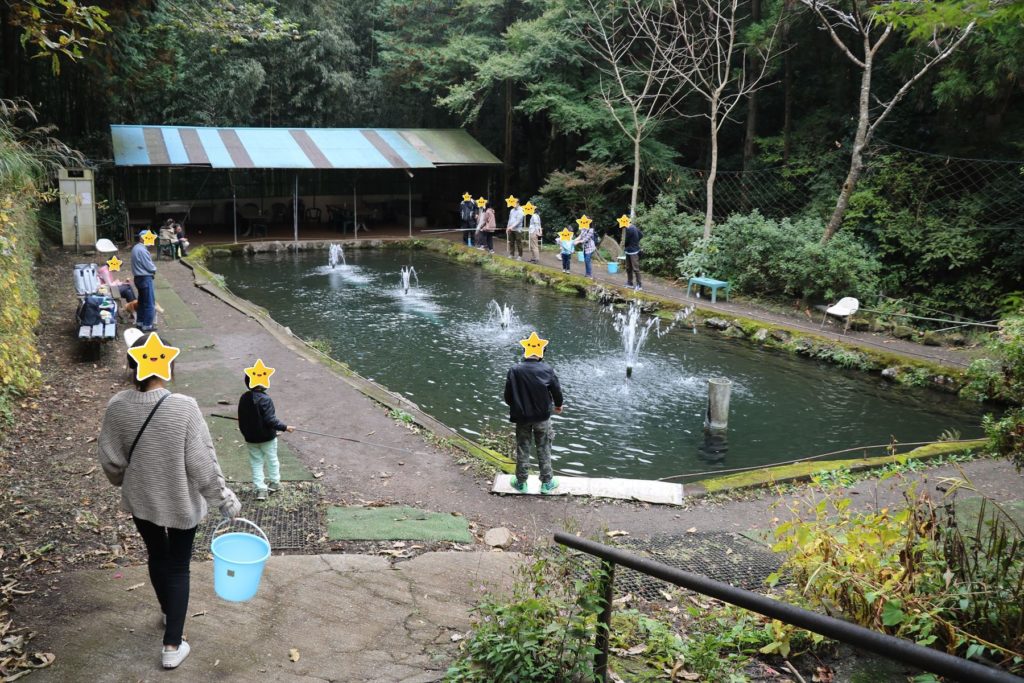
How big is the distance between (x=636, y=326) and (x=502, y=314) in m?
2.76

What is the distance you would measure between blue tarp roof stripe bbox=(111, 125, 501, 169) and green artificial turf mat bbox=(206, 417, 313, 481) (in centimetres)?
1673

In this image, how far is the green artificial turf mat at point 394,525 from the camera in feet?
20.4

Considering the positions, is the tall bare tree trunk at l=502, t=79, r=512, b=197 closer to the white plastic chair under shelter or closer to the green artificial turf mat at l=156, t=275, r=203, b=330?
the green artificial turf mat at l=156, t=275, r=203, b=330

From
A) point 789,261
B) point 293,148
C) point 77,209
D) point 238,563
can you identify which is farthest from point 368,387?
point 293,148

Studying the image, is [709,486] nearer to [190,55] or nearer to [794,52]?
[794,52]

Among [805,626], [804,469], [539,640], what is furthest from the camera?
[804,469]

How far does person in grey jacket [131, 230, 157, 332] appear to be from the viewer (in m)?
11.5

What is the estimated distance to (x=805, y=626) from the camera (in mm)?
2244

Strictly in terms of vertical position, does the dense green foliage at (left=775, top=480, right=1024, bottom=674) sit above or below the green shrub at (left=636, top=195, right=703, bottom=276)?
below

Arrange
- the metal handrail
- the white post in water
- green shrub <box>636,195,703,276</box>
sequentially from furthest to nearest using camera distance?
1. green shrub <box>636,195,703,276</box>
2. the white post in water
3. the metal handrail

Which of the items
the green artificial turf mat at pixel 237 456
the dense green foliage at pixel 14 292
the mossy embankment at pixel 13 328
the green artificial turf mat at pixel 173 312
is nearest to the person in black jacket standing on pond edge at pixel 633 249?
the green artificial turf mat at pixel 173 312

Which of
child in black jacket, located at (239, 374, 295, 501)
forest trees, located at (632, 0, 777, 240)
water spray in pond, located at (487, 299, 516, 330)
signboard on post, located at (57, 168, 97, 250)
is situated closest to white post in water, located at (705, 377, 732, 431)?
child in black jacket, located at (239, 374, 295, 501)

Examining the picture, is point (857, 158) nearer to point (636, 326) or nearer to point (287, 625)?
point (636, 326)

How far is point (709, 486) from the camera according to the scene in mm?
7992
